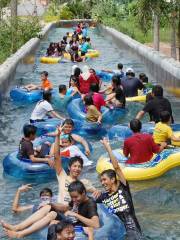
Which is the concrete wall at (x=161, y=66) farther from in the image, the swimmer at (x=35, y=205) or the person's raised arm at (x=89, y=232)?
the person's raised arm at (x=89, y=232)

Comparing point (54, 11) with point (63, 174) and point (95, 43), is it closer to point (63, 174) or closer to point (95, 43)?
point (95, 43)

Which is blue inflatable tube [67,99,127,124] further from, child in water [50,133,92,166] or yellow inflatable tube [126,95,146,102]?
child in water [50,133,92,166]

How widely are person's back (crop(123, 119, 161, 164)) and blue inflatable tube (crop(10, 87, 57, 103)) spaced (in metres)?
7.68

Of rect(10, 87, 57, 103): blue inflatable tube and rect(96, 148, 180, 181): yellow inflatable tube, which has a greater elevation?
rect(10, 87, 57, 103): blue inflatable tube

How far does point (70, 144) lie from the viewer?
1059 cm

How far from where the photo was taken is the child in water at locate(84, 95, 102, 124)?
42.7 feet

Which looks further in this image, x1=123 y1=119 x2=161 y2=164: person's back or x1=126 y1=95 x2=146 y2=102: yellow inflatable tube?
x1=126 y1=95 x2=146 y2=102: yellow inflatable tube

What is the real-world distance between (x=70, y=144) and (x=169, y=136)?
1757 mm

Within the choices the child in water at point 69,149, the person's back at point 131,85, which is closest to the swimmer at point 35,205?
the child in water at point 69,149

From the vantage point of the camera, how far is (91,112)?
1314cm

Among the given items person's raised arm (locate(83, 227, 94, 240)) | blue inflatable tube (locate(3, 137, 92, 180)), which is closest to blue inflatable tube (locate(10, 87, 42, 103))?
blue inflatable tube (locate(3, 137, 92, 180))

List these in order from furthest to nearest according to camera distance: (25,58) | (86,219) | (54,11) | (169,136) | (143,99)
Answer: (54,11)
(25,58)
(143,99)
(169,136)
(86,219)

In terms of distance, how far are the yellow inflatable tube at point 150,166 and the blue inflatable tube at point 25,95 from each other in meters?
7.27

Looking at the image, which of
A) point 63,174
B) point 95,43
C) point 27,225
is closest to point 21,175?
point 63,174
